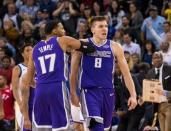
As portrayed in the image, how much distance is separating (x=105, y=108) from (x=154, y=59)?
4555 mm

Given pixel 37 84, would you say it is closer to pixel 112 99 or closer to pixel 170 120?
pixel 112 99

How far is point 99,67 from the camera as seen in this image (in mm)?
9188

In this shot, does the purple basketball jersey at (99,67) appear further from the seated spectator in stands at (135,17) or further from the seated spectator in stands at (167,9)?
the seated spectator in stands at (135,17)

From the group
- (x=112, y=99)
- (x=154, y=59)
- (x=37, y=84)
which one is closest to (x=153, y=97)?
(x=154, y=59)

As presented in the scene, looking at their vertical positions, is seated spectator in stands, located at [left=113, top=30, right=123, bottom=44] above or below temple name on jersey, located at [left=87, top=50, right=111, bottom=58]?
above

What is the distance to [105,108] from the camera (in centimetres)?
923

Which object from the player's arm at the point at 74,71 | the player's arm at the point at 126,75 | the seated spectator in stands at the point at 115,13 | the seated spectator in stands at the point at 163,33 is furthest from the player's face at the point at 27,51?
the seated spectator in stands at the point at 115,13

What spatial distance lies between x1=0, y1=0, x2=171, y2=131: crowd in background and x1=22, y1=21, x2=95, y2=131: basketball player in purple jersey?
5176 mm

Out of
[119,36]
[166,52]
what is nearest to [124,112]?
[166,52]

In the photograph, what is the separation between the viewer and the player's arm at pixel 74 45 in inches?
330

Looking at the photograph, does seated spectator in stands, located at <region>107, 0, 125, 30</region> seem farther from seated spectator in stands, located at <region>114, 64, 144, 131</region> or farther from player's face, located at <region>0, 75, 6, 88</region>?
player's face, located at <region>0, 75, 6, 88</region>

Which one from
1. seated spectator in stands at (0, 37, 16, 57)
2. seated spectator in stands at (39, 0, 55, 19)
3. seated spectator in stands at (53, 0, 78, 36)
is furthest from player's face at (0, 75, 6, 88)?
seated spectator in stands at (39, 0, 55, 19)

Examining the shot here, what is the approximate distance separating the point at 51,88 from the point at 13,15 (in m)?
11.8

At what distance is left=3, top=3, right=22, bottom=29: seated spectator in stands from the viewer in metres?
19.5
